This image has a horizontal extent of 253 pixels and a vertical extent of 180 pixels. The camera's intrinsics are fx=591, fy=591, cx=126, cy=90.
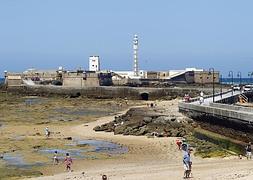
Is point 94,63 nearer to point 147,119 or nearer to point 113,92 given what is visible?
point 113,92

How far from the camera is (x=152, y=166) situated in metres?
23.9

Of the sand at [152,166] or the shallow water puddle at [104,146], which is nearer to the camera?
the sand at [152,166]

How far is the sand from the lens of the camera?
1997 centimetres

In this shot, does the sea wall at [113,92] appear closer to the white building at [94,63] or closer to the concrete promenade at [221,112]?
the white building at [94,63]

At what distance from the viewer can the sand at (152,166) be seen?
1997 cm

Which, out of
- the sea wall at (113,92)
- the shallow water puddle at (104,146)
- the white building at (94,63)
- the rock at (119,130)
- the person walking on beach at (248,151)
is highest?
the white building at (94,63)

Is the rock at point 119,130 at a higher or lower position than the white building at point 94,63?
lower

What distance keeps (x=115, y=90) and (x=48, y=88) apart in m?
11.8

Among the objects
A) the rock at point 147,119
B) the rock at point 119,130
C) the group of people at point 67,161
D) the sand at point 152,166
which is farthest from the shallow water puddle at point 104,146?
A: the rock at point 147,119

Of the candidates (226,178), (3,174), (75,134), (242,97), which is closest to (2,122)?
(75,134)

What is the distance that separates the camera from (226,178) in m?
18.0

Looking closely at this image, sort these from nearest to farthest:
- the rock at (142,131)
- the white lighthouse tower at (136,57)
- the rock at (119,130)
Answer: the rock at (142,131), the rock at (119,130), the white lighthouse tower at (136,57)

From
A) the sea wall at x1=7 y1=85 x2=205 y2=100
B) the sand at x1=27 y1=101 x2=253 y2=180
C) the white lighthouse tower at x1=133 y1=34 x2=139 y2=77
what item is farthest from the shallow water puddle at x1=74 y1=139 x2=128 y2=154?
the white lighthouse tower at x1=133 y1=34 x2=139 y2=77

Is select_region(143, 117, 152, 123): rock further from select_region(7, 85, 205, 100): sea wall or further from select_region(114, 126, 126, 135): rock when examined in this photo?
select_region(7, 85, 205, 100): sea wall
